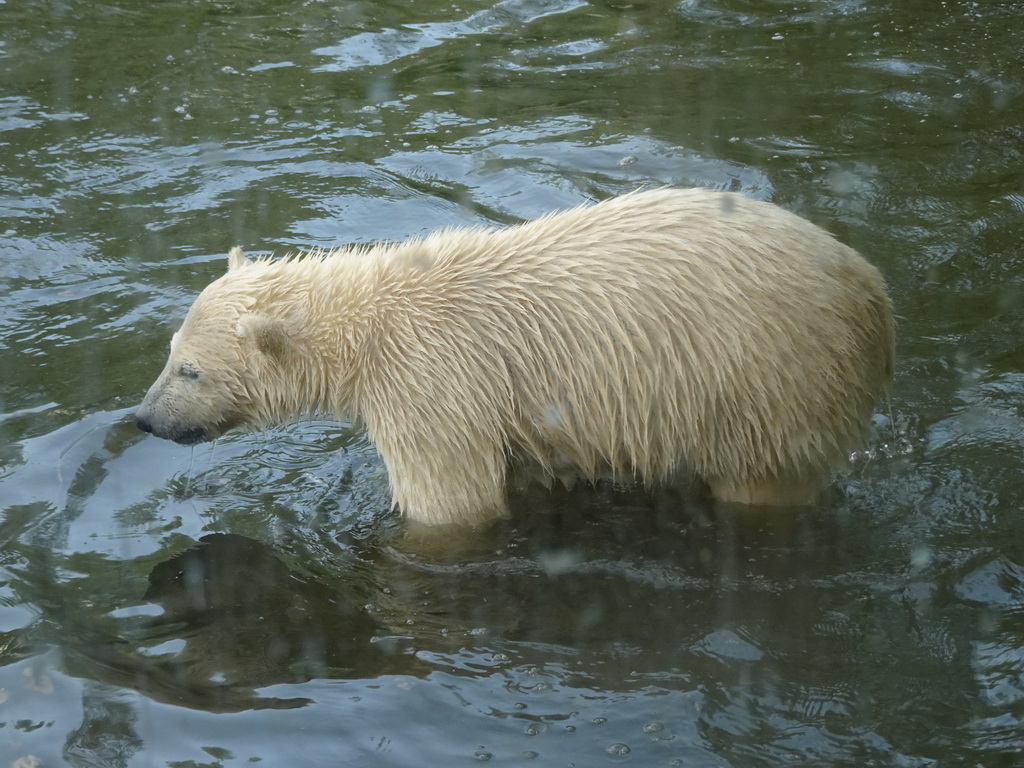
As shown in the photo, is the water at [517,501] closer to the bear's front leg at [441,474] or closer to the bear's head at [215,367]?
the bear's front leg at [441,474]

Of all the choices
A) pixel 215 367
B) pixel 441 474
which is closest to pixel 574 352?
pixel 441 474

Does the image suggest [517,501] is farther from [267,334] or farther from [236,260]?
[236,260]

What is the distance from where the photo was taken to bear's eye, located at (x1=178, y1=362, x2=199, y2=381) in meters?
5.60

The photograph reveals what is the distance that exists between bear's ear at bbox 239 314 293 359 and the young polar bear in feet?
0.04

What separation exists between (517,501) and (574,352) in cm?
117

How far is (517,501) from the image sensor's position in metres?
6.05

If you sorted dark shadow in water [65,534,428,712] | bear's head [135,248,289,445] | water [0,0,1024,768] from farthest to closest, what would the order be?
bear's head [135,248,289,445]
dark shadow in water [65,534,428,712]
water [0,0,1024,768]

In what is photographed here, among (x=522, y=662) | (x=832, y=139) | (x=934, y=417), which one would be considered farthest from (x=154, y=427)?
(x=832, y=139)

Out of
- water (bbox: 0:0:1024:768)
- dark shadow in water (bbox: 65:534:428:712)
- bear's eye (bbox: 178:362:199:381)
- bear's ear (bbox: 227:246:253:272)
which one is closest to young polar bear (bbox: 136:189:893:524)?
bear's eye (bbox: 178:362:199:381)

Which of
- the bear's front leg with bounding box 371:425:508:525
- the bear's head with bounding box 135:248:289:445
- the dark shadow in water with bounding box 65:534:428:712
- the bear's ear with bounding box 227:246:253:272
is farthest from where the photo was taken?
the bear's ear with bounding box 227:246:253:272

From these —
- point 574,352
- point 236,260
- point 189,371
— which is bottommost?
point 189,371

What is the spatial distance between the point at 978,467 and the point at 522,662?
269 cm

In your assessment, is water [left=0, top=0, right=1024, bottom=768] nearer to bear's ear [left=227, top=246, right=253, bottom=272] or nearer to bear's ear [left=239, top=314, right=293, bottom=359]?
bear's ear [left=239, top=314, right=293, bottom=359]

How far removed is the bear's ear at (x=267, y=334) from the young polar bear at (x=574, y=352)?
11mm
